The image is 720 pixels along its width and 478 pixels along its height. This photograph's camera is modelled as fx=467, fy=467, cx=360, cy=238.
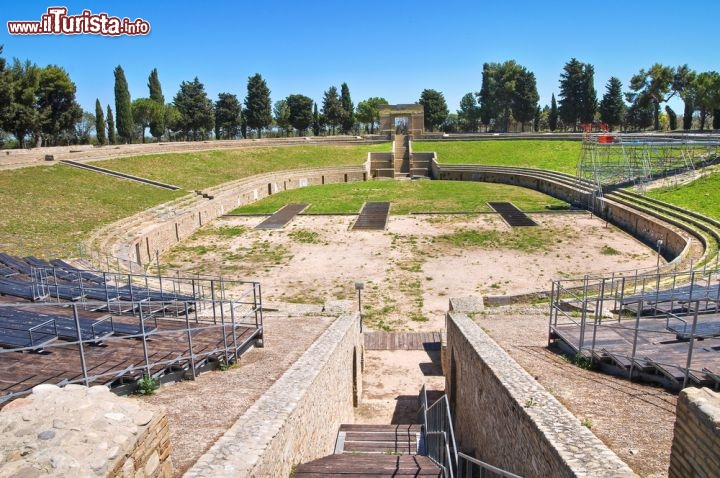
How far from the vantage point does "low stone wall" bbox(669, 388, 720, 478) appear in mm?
4066

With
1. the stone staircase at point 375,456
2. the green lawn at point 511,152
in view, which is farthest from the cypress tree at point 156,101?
the stone staircase at point 375,456

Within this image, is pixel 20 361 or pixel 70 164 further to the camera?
pixel 70 164

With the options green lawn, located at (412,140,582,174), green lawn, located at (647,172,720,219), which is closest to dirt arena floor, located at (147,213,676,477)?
green lawn, located at (647,172,720,219)

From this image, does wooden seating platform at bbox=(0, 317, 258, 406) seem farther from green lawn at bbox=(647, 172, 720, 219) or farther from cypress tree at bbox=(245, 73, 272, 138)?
cypress tree at bbox=(245, 73, 272, 138)

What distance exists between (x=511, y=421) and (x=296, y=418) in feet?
11.0

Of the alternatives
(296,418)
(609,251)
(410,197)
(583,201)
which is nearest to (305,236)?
(410,197)

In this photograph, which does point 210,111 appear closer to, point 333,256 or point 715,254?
point 333,256

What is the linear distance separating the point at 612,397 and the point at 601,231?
22.1 metres

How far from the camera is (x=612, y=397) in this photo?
24.3ft

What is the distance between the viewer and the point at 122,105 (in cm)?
5444

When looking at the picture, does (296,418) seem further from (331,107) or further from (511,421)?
(331,107)

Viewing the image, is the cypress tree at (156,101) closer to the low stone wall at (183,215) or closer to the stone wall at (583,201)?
the low stone wall at (183,215)

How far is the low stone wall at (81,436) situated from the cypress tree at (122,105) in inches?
2284

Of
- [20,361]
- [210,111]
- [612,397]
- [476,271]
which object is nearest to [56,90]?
Answer: [210,111]
